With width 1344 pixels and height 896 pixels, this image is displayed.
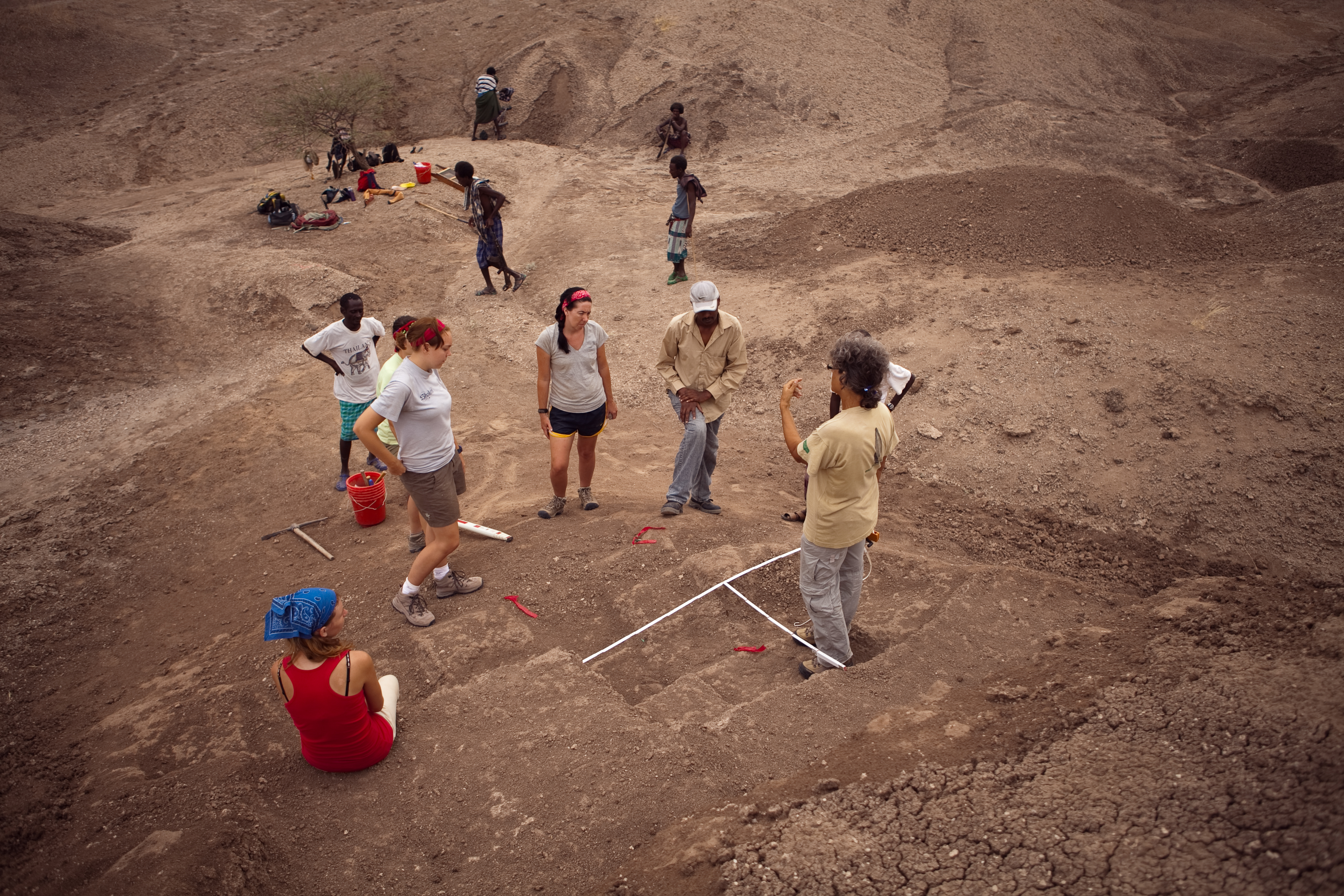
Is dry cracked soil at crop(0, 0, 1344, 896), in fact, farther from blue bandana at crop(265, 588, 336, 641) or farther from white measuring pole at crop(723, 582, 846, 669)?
blue bandana at crop(265, 588, 336, 641)

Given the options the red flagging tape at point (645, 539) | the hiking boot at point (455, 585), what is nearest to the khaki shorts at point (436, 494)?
the hiking boot at point (455, 585)

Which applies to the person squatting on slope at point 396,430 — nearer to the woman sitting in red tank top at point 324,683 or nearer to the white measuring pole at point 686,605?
the woman sitting in red tank top at point 324,683

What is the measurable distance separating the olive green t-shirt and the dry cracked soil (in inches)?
33.3

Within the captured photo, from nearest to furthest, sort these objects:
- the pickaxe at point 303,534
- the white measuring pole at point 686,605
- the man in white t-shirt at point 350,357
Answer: the white measuring pole at point 686,605, the pickaxe at point 303,534, the man in white t-shirt at point 350,357

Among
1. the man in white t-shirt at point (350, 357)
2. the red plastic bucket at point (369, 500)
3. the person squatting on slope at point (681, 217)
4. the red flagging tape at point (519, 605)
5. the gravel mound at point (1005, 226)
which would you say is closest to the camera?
→ the red flagging tape at point (519, 605)

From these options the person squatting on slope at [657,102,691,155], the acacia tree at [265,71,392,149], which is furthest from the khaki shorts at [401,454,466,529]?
the acacia tree at [265,71,392,149]

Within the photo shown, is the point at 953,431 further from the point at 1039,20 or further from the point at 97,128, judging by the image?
the point at 97,128

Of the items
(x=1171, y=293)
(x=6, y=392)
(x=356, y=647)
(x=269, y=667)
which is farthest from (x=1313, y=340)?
(x=6, y=392)

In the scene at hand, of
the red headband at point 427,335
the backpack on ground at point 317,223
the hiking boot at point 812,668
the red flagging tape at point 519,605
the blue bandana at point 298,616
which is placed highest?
the red headband at point 427,335

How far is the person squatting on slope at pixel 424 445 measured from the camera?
396 centimetres

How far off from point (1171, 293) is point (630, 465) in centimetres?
599

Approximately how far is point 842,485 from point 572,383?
2211mm

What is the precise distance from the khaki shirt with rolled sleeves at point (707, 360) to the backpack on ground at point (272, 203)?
10083 millimetres

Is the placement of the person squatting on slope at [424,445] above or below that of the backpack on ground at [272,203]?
below
